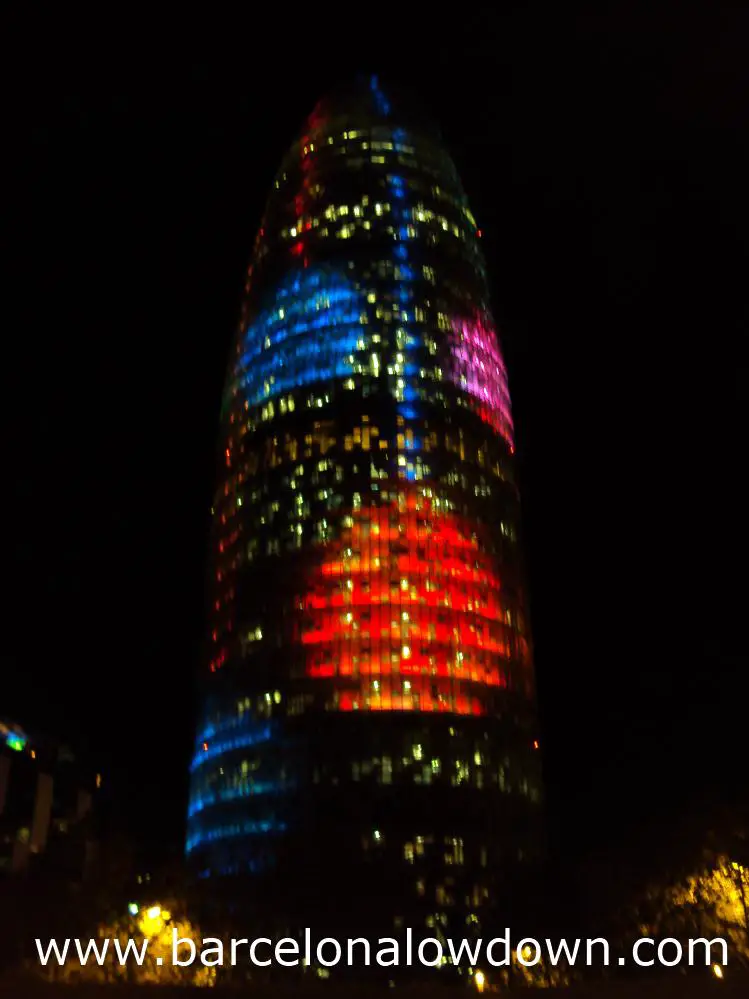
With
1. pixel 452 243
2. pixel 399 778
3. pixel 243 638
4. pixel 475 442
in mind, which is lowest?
pixel 399 778

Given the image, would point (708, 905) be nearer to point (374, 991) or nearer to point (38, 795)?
point (374, 991)

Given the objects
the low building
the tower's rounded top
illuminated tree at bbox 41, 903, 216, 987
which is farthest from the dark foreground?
the tower's rounded top

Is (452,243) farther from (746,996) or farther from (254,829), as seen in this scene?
(746,996)

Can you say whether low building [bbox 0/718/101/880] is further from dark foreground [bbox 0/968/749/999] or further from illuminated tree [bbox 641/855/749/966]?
dark foreground [bbox 0/968/749/999]

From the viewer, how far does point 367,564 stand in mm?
78375

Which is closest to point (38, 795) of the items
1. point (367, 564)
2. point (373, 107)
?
point (367, 564)

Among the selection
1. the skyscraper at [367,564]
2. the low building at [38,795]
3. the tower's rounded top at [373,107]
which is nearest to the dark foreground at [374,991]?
the skyscraper at [367,564]

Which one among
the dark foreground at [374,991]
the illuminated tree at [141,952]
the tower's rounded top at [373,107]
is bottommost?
the dark foreground at [374,991]

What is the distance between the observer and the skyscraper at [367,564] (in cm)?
7131

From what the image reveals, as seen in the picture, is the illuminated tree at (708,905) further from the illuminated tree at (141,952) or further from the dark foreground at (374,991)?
the illuminated tree at (141,952)

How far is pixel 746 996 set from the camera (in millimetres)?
36125

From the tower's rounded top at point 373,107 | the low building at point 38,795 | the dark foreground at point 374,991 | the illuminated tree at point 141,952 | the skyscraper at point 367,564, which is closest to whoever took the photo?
the dark foreground at point 374,991

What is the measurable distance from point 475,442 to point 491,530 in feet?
24.4

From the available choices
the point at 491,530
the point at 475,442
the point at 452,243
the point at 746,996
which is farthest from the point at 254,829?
the point at 452,243
